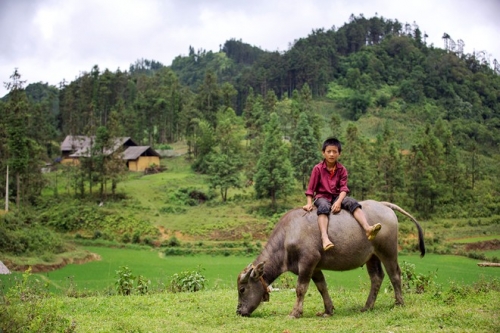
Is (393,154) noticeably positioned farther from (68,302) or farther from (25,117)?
(68,302)

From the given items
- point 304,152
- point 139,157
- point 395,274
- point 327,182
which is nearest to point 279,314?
point 395,274

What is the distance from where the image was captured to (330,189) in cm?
808

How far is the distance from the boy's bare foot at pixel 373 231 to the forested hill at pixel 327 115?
33828 millimetres

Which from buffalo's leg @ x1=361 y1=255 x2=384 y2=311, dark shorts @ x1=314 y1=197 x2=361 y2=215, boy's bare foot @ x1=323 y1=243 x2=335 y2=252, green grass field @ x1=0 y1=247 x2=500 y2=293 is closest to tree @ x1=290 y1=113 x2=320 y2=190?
green grass field @ x1=0 y1=247 x2=500 y2=293

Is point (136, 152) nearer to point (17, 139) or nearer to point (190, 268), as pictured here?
point (17, 139)

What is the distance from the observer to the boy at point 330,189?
7828mm

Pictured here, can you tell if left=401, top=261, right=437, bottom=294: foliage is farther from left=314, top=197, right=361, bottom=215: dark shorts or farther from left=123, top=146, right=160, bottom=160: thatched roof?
left=123, top=146, right=160, bottom=160: thatched roof

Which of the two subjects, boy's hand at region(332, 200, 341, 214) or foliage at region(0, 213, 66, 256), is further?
foliage at region(0, 213, 66, 256)

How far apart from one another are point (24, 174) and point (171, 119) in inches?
1451

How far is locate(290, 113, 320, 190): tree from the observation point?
1852 inches

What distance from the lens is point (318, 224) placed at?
25.7 feet

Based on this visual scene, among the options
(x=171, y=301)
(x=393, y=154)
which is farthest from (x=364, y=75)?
(x=171, y=301)

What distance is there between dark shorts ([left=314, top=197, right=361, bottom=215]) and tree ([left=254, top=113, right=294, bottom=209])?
108 feet

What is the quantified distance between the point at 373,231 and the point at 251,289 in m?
2.28
